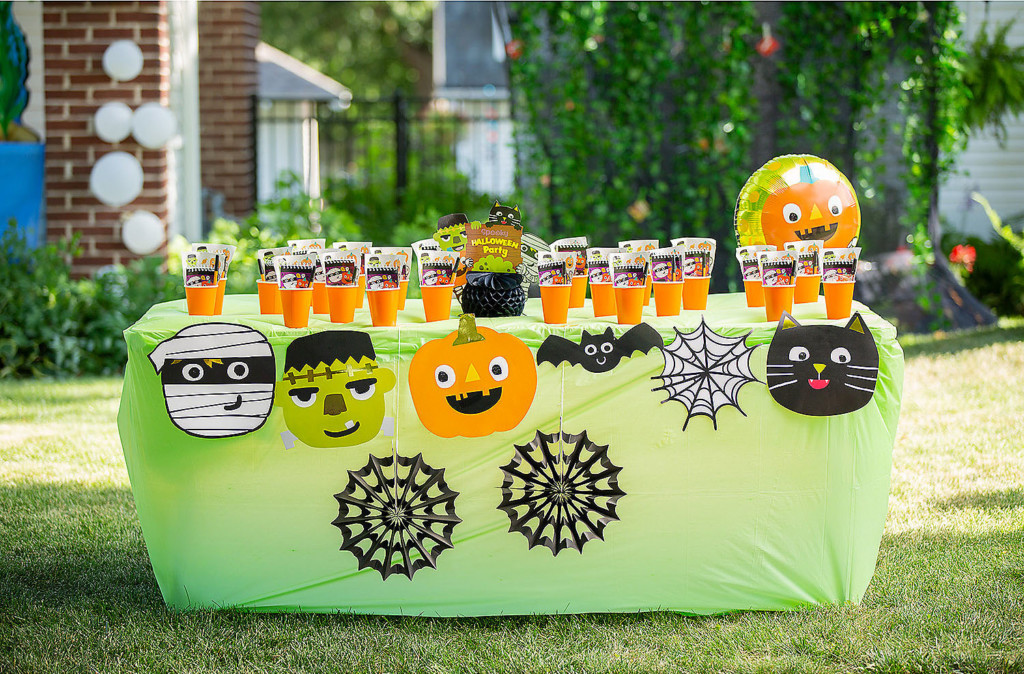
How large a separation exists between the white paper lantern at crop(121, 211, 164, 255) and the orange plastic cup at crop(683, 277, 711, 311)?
445 centimetres

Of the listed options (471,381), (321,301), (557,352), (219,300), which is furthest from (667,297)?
(219,300)

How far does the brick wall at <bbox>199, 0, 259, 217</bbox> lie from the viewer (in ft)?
27.4

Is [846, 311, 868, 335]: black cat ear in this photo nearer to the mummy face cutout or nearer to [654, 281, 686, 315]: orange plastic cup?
[654, 281, 686, 315]: orange plastic cup

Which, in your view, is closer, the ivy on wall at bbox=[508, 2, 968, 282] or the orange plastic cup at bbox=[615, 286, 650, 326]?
the orange plastic cup at bbox=[615, 286, 650, 326]

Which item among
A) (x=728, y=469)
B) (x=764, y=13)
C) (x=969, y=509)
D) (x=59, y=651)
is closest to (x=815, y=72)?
(x=764, y=13)

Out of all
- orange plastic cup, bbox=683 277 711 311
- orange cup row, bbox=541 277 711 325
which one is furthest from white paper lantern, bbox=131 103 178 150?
orange plastic cup, bbox=683 277 711 311

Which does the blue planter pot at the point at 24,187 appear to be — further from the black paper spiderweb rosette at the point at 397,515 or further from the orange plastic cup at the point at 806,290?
the orange plastic cup at the point at 806,290

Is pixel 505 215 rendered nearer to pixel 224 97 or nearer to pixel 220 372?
pixel 220 372

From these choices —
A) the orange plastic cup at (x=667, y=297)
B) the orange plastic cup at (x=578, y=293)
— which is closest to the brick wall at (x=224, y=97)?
the orange plastic cup at (x=578, y=293)

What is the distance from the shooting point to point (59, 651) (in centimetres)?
254

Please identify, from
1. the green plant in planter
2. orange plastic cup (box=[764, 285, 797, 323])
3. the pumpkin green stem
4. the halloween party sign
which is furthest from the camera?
the green plant in planter

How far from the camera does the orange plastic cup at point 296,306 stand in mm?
2637

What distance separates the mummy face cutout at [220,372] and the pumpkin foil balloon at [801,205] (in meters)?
1.57

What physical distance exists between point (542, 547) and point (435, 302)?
75 cm
